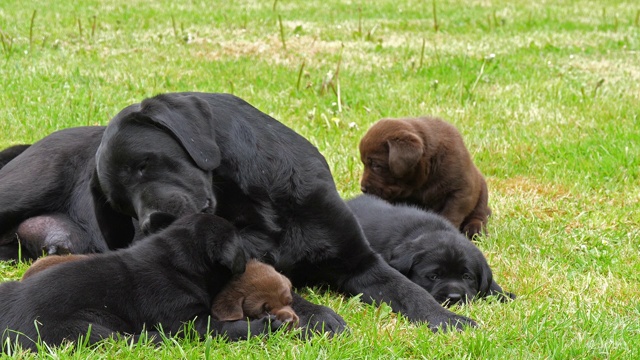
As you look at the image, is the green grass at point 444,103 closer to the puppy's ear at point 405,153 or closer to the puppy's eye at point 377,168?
the puppy's eye at point 377,168

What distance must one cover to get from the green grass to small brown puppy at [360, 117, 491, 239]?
0.89 ft

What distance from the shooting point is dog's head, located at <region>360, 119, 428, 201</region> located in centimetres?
608

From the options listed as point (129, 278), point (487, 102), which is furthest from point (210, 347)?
point (487, 102)

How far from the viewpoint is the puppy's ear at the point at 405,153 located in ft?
19.8

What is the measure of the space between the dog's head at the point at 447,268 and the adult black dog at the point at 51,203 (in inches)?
69.9

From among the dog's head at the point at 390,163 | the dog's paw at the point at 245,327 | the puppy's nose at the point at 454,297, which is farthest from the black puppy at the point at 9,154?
the puppy's nose at the point at 454,297

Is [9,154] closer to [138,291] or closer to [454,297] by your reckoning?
[138,291]

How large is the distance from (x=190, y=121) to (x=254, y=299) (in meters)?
0.92

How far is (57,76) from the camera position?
9242 millimetres

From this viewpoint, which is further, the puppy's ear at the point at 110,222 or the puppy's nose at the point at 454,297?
the puppy's nose at the point at 454,297

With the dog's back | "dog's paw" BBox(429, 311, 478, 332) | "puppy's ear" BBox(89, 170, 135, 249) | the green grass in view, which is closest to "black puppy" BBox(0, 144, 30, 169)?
the green grass

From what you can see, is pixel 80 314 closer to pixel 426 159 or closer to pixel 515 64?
pixel 426 159

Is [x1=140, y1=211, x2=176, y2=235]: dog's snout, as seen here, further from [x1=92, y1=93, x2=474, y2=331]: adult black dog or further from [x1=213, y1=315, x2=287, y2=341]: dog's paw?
[x1=213, y1=315, x2=287, y2=341]: dog's paw

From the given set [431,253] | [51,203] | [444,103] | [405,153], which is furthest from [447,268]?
[444,103]
